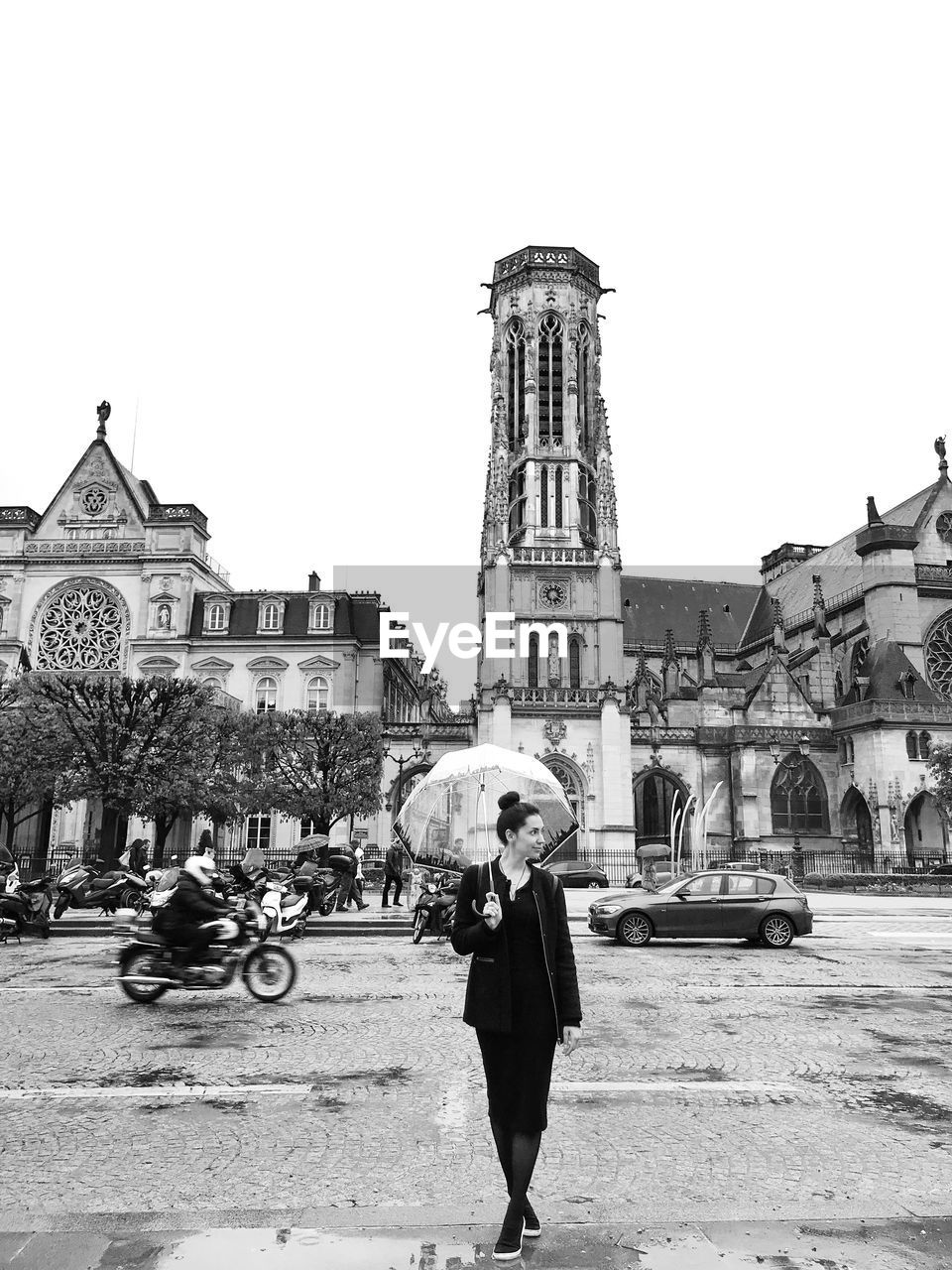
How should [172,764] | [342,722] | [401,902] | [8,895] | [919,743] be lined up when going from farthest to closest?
[919,743]
[342,722]
[172,764]
[401,902]
[8,895]

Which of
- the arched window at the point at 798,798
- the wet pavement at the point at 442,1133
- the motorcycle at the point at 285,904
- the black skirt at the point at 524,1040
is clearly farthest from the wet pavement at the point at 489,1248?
the arched window at the point at 798,798

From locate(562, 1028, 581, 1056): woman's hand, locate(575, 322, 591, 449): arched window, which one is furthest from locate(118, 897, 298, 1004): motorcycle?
locate(575, 322, 591, 449): arched window

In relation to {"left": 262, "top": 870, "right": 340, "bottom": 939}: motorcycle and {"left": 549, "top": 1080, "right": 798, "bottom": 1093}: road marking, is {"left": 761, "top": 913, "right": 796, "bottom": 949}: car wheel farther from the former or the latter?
{"left": 549, "top": 1080, "right": 798, "bottom": 1093}: road marking

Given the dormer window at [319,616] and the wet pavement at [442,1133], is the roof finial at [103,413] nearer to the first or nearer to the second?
the dormer window at [319,616]

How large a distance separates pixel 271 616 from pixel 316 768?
13.9m

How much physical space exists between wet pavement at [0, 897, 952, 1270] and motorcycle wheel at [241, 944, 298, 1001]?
0.74 feet

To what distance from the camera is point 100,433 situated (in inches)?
2090

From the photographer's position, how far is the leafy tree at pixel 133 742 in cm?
3117

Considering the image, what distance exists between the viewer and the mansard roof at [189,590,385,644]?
50656 mm

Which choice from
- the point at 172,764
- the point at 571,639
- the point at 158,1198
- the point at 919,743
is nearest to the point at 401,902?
the point at 172,764

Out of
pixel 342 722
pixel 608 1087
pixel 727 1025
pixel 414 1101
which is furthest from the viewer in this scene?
pixel 342 722

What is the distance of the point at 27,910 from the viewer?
57.4 feet

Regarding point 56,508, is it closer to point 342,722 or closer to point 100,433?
point 100,433

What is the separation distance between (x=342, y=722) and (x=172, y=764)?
9109 millimetres
